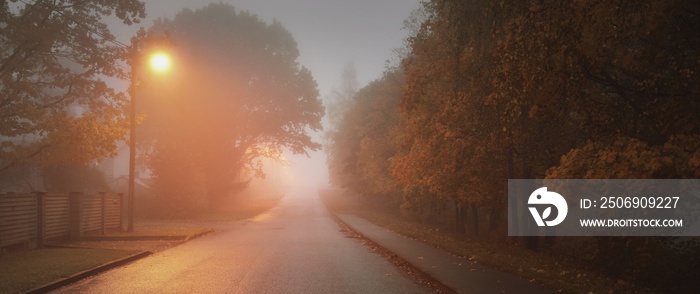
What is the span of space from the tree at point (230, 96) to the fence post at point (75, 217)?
21.3m

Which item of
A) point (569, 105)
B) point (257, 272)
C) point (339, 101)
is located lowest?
point (257, 272)

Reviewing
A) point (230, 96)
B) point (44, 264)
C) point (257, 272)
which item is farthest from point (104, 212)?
point (230, 96)

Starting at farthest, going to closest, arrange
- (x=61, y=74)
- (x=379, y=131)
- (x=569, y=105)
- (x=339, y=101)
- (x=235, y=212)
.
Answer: (x=339, y=101) < (x=235, y=212) < (x=379, y=131) < (x=61, y=74) < (x=569, y=105)

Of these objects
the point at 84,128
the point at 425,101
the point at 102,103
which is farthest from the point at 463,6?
the point at 102,103

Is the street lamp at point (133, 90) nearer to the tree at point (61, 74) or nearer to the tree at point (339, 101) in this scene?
the tree at point (61, 74)

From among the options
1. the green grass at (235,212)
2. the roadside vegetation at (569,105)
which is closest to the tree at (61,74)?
the green grass at (235,212)

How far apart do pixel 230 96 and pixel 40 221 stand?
28.9 m

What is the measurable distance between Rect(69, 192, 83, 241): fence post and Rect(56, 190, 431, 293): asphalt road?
4.44 metres

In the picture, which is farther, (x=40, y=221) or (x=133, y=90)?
(x=133, y=90)

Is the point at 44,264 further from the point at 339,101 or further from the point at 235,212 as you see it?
the point at 339,101

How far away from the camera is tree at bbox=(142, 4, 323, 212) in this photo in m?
43.3

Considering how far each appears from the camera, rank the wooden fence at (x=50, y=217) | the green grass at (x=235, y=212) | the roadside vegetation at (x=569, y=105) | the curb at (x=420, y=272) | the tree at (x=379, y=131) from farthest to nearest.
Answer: the tree at (x=379, y=131)
the green grass at (x=235, y=212)
the wooden fence at (x=50, y=217)
the curb at (x=420, y=272)
the roadside vegetation at (x=569, y=105)

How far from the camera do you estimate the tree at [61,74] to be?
20250mm

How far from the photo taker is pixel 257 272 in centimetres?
1148
